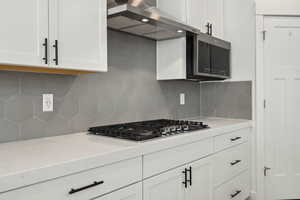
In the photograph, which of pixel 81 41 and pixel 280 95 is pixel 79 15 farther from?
pixel 280 95

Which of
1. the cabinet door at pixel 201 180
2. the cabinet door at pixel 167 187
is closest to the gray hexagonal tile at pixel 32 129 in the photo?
the cabinet door at pixel 167 187

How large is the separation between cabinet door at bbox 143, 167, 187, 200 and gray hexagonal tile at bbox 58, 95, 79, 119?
0.78 metres

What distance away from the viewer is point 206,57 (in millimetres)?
2533

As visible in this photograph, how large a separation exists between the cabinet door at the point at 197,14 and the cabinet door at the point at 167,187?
4.87ft

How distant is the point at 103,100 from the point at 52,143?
0.67 metres

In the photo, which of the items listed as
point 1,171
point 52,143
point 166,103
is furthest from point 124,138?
point 166,103

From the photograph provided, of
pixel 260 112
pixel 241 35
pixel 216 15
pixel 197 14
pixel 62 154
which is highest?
pixel 216 15

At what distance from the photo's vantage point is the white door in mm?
2805

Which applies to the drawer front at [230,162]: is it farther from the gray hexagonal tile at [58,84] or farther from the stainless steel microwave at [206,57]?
the gray hexagonal tile at [58,84]

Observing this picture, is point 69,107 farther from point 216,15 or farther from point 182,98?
point 216,15

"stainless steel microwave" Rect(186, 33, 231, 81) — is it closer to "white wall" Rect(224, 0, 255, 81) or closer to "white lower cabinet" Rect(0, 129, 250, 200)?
"white wall" Rect(224, 0, 255, 81)

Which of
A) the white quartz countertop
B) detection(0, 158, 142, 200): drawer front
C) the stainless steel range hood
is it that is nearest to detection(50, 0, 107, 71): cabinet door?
the stainless steel range hood

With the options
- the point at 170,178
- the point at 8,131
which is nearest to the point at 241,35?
the point at 170,178

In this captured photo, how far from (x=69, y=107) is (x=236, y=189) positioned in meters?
1.82
